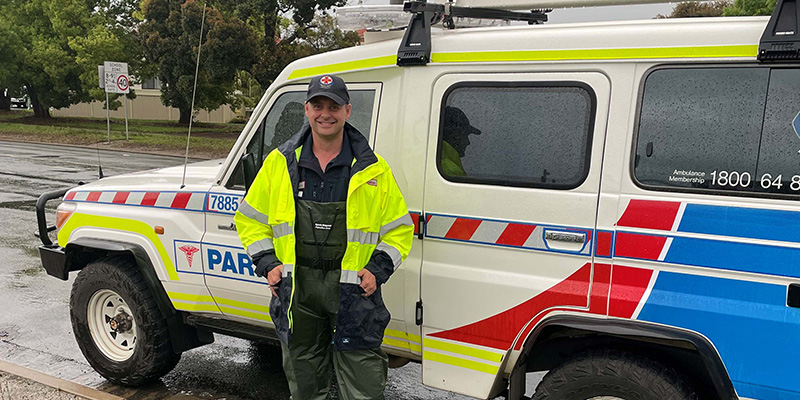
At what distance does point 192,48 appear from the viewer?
23.6m

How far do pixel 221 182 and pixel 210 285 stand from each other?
0.61 m

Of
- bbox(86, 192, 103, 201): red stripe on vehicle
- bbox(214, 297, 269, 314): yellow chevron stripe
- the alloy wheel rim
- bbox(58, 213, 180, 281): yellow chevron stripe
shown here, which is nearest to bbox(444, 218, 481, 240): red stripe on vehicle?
bbox(214, 297, 269, 314): yellow chevron stripe

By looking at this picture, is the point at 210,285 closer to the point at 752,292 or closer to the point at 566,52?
the point at 566,52

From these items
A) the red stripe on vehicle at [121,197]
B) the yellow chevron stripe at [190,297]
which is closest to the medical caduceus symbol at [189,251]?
the yellow chevron stripe at [190,297]

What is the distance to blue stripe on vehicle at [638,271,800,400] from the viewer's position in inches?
92.0

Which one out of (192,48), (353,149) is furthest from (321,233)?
(192,48)

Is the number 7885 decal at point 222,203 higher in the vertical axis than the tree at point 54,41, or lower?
lower

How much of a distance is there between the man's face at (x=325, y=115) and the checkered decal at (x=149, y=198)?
3.97 feet

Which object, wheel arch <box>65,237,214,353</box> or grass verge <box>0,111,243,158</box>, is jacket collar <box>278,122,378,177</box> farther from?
grass verge <box>0,111,243,158</box>

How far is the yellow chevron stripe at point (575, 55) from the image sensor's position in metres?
2.44

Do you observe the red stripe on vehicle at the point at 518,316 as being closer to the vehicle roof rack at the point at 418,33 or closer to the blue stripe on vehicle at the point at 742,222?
the blue stripe on vehicle at the point at 742,222

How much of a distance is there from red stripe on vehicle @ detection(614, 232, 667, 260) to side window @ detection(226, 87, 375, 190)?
1411 millimetres

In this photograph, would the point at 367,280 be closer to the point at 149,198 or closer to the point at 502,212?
the point at 502,212

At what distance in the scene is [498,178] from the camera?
2904 millimetres
